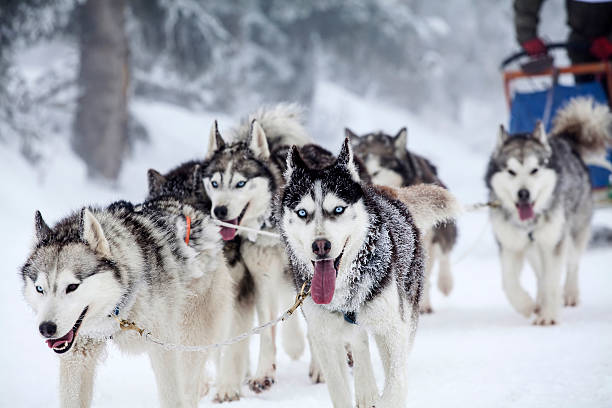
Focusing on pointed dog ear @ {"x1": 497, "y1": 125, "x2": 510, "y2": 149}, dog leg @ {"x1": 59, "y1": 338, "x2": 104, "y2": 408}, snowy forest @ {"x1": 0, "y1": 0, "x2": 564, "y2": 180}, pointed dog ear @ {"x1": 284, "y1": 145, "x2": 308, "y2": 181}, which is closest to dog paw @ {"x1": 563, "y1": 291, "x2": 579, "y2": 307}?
pointed dog ear @ {"x1": 497, "y1": 125, "x2": 510, "y2": 149}

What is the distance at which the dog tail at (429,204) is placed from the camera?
10.3 feet

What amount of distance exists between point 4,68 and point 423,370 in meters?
8.21

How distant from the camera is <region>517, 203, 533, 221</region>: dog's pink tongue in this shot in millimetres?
4469

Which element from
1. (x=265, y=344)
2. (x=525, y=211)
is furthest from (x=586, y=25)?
(x=265, y=344)

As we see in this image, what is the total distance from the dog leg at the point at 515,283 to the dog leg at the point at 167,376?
9.33 ft

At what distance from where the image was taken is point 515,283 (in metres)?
4.56

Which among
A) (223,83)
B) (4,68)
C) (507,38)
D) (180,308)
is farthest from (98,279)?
(507,38)

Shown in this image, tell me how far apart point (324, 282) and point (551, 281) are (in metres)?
2.69

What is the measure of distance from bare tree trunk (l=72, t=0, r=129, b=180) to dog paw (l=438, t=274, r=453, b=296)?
6.50 m

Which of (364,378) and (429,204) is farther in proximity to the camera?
(429,204)

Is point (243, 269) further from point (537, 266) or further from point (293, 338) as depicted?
point (537, 266)

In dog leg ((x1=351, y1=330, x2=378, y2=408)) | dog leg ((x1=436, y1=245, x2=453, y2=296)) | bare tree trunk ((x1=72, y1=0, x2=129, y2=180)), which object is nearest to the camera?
dog leg ((x1=351, y1=330, x2=378, y2=408))

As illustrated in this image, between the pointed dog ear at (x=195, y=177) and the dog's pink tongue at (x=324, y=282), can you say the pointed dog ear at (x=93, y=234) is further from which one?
the pointed dog ear at (x=195, y=177)

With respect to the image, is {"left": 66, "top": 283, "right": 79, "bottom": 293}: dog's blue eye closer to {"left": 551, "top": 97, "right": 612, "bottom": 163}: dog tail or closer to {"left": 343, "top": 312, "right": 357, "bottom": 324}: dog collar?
{"left": 343, "top": 312, "right": 357, "bottom": 324}: dog collar
